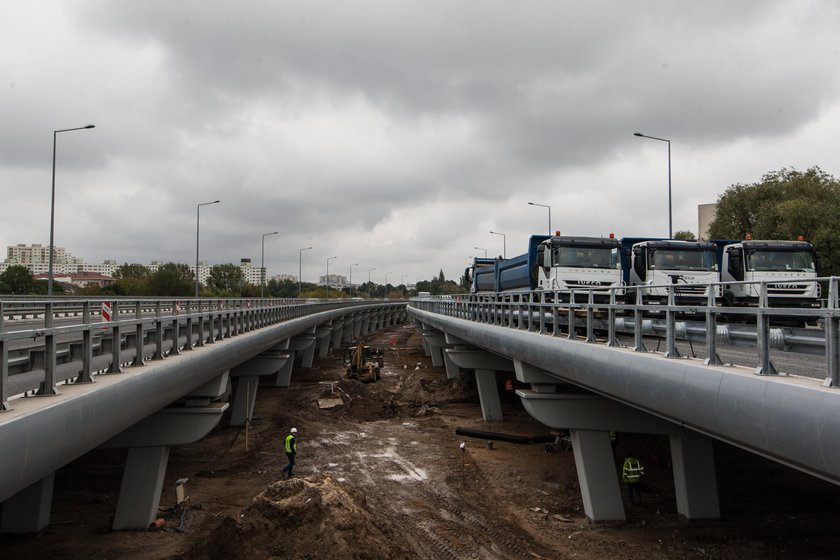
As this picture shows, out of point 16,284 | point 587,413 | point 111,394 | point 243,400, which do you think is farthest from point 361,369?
point 111,394

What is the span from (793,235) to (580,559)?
34511 millimetres

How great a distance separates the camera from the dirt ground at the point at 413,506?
11906 mm

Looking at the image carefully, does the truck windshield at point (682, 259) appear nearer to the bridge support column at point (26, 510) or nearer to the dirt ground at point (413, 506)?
the dirt ground at point (413, 506)

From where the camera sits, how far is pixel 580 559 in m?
11.9

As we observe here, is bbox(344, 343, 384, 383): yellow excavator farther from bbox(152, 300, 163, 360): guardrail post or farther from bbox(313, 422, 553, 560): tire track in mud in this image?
bbox(152, 300, 163, 360): guardrail post

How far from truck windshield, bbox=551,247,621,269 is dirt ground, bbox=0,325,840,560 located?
225 inches

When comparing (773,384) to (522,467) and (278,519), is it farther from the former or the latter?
(522,467)

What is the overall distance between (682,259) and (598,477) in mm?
8220

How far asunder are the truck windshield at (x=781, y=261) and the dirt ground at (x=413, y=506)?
5387 mm

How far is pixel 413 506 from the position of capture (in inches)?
619

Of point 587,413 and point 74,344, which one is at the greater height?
point 74,344

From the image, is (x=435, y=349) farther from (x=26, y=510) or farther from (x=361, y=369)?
(x=26, y=510)

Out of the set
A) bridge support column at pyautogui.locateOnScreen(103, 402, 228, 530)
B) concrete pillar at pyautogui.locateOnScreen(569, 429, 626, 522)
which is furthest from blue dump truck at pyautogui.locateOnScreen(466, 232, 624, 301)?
bridge support column at pyautogui.locateOnScreen(103, 402, 228, 530)

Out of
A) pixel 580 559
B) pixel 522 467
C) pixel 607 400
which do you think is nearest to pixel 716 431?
pixel 580 559
